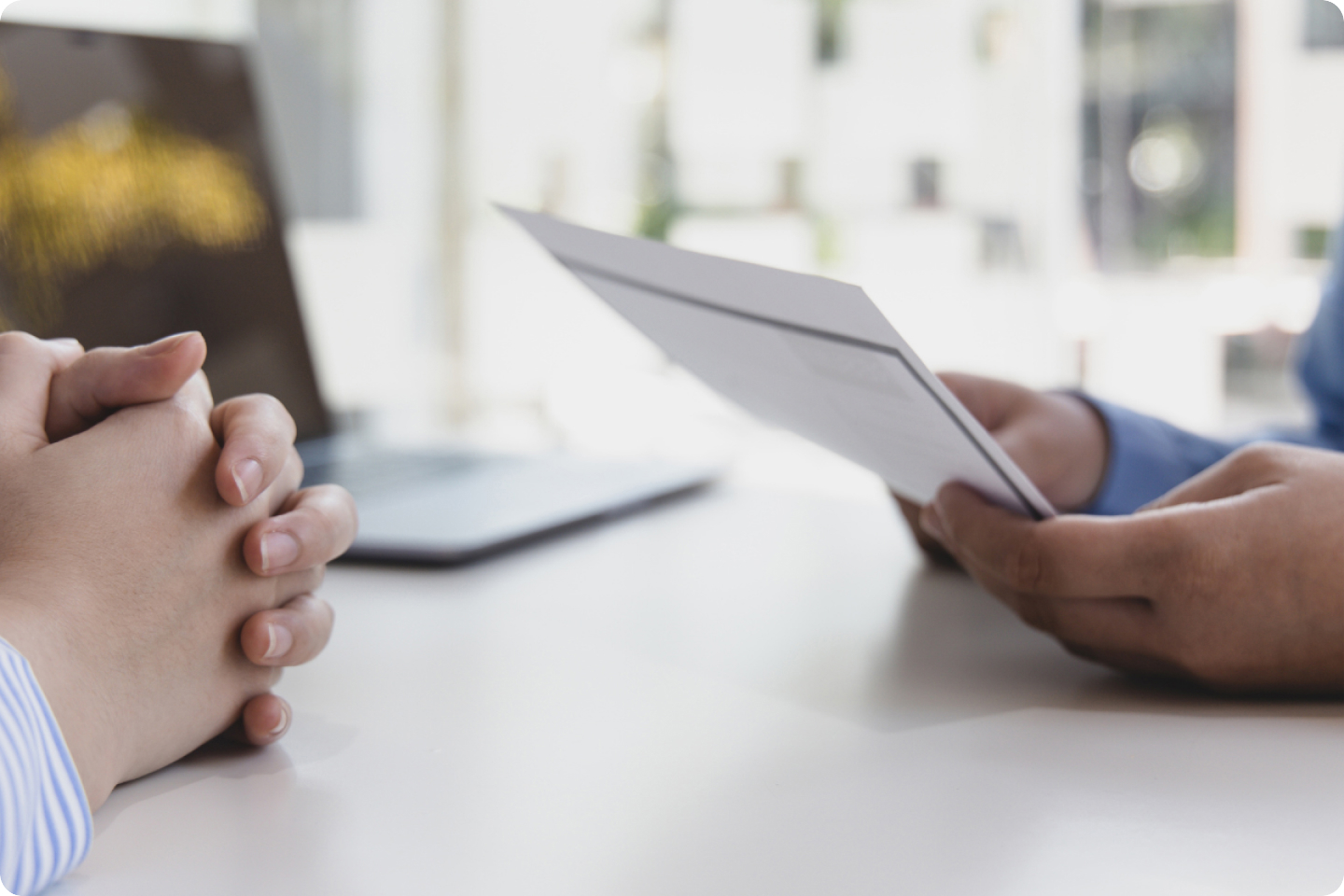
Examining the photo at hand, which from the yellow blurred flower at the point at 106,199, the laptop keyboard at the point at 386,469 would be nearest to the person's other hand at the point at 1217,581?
the laptop keyboard at the point at 386,469

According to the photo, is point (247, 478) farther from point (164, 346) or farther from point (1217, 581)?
point (1217, 581)

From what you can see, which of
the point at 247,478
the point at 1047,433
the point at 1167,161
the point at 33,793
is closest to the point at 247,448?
the point at 247,478

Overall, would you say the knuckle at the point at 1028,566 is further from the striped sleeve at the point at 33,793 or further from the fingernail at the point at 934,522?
the striped sleeve at the point at 33,793

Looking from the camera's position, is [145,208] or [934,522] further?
[145,208]

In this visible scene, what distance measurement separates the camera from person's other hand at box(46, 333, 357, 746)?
1.07ft

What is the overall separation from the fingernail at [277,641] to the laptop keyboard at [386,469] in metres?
0.33

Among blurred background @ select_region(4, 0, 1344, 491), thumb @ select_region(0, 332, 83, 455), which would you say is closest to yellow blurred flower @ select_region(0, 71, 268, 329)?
thumb @ select_region(0, 332, 83, 455)

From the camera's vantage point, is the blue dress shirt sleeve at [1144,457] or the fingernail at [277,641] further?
the blue dress shirt sleeve at [1144,457]

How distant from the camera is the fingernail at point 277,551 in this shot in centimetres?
34

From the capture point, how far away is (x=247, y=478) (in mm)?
323

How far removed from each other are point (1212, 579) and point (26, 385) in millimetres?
399

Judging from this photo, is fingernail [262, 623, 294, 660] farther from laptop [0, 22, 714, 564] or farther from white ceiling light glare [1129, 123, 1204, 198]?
white ceiling light glare [1129, 123, 1204, 198]

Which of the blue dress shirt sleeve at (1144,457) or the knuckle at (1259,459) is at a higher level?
the knuckle at (1259,459)

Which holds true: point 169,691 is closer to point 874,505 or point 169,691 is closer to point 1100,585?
point 1100,585
